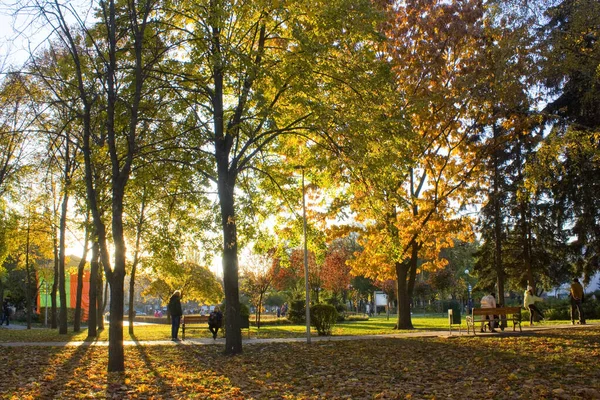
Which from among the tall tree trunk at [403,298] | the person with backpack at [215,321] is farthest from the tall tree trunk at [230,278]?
the tall tree trunk at [403,298]

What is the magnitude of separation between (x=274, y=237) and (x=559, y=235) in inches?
793

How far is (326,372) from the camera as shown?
955 cm

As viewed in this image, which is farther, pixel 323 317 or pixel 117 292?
pixel 323 317

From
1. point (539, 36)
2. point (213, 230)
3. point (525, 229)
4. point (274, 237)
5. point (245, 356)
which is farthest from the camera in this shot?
point (525, 229)

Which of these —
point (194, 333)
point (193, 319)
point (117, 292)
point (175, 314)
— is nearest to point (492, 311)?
point (175, 314)

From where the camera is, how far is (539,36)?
10.7 meters

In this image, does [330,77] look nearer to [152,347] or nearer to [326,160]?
[326,160]

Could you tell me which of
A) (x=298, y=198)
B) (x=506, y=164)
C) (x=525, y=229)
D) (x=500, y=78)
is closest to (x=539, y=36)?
(x=500, y=78)

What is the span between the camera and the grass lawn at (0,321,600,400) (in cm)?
746

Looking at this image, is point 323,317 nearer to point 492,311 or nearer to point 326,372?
point 492,311

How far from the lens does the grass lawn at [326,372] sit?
7457mm

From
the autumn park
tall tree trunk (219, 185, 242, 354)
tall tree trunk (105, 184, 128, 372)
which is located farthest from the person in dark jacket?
tall tree trunk (105, 184, 128, 372)

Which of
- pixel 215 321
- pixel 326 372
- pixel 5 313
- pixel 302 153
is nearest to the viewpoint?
pixel 326 372

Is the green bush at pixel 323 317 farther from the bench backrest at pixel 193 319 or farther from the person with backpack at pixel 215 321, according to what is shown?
the bench backrest at pixel 193 319
